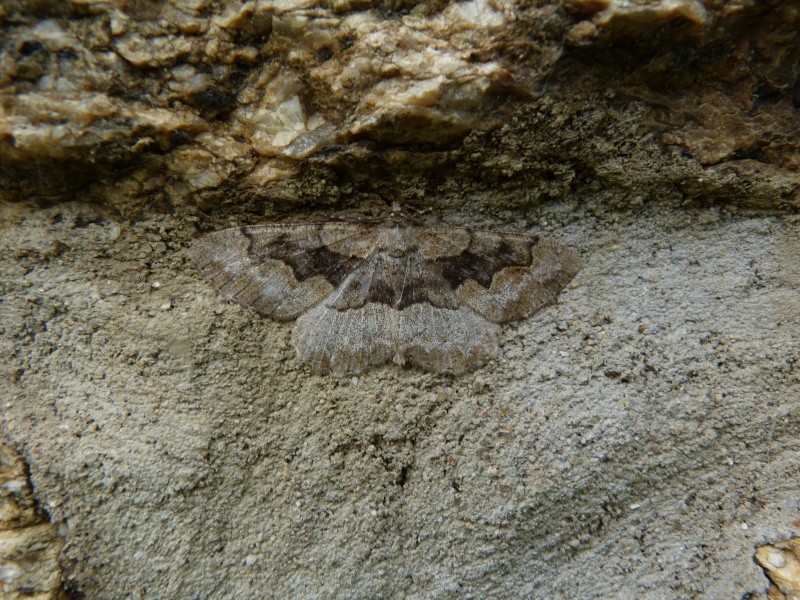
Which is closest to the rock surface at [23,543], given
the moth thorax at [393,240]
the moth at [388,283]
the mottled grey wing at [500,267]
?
the moth at [388,283]

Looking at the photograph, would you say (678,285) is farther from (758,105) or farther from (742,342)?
(758,105)

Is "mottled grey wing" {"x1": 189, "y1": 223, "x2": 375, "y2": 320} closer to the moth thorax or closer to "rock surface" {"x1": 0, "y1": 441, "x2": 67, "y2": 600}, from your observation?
the moth thorax

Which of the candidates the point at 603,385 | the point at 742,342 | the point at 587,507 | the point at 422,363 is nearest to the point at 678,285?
the point at 742,342

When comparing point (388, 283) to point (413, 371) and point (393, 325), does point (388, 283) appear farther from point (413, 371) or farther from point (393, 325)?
point (413, 371)

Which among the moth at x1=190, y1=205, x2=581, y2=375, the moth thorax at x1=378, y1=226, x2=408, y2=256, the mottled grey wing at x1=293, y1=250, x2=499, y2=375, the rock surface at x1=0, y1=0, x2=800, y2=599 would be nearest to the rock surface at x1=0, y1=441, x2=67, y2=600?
the rock surface at x1=0, y1=0, x2=800, y2=599

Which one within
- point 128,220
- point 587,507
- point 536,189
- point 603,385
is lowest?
point 587,507

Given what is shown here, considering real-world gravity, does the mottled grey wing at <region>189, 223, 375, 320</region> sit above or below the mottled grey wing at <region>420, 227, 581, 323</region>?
above
